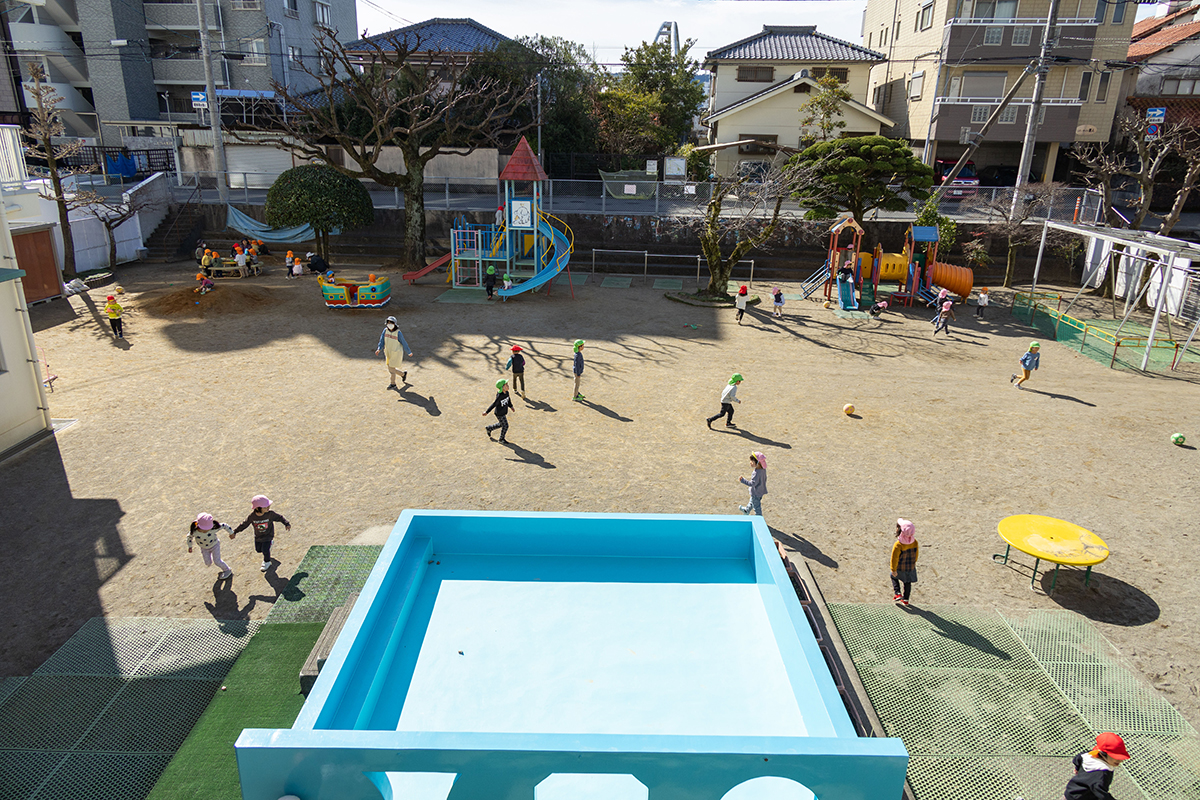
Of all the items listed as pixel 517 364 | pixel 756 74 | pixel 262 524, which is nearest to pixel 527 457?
pixel 517 364

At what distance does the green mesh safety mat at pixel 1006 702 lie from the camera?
6.30 m

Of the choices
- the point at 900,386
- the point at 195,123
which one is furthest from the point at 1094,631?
the point at 195,123

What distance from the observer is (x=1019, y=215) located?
83.4 ft

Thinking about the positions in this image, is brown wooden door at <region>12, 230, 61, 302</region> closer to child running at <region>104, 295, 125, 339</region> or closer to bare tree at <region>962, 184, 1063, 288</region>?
child running at <region>104, 295, 125, 339</region>

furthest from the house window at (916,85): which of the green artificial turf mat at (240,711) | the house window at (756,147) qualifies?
the green artificial turf mat at (240,711)

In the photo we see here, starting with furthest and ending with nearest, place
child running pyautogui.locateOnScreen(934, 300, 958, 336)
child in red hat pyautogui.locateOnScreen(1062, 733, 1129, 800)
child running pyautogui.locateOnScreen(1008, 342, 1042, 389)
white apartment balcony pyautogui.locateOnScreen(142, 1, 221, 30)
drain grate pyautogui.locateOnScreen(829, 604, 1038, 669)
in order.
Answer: white apartment balcony pyautogui.locateOnScreen(142, 1, 221, 30), child running pyautogui.locateOnScreen(934, 300, 958, 336), child running pyautogui.locateOnScreen(1008, 342, 1042, 389), drain grate pyautogui.locateOnScreen(829, 604, 1038, 669), child in red hat pyautogui.locateOnScreen(1062, 733, 1129, 800)

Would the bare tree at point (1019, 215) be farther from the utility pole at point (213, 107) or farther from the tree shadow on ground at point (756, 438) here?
the utility pole at point (213, 107)

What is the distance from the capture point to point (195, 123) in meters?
38.9

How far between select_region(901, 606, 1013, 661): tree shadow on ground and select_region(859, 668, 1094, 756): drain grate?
340 millimetres

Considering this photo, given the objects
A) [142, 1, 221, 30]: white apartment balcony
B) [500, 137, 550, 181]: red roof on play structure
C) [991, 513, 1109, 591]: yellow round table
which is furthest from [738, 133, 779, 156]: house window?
[991, 513, 1109, 591]: yellow round table

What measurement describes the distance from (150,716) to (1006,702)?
8150 mm

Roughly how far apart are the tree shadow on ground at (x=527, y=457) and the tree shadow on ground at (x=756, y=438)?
3.42 meters

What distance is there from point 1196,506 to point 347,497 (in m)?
12.5

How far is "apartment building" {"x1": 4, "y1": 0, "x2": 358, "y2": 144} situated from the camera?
3753cm
